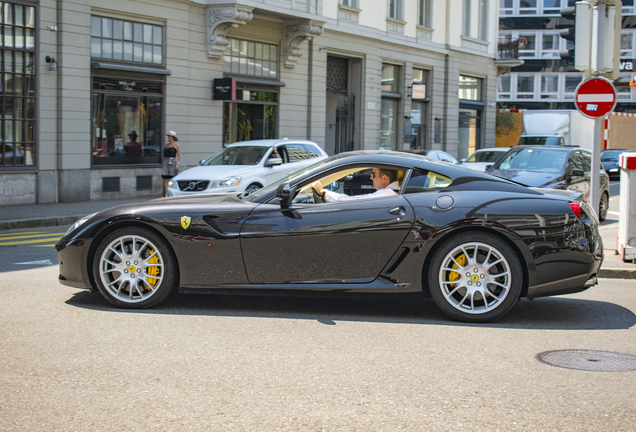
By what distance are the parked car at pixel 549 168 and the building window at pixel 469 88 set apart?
Answer: 67.1 ft

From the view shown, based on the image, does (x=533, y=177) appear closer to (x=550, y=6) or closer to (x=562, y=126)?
(x=562, y=126)

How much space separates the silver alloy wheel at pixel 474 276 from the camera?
19.0ft

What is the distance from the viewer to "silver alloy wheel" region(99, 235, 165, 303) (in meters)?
6.06

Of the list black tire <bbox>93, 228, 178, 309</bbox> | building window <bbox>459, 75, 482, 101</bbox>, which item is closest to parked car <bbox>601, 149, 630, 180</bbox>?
building window <bbox>459, 75, 482, 101</bbox>

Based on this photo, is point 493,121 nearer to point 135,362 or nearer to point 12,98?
point 12,98

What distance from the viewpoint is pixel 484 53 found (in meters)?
36.0

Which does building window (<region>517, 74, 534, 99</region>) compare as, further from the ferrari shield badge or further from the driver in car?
the ferrari shield badge

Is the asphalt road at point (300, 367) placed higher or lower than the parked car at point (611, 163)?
lower

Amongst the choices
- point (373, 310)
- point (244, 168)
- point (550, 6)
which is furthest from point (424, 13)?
point (550, 6)

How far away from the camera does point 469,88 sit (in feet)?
116

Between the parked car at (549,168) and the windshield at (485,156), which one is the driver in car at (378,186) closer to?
the parked car at (549,168)

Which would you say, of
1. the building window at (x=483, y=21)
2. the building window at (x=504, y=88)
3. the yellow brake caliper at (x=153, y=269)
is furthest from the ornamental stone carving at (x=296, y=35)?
the building window at (x=504, y=88)

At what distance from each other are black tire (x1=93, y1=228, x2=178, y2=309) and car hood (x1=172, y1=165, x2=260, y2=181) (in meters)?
8.51

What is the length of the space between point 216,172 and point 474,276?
973 centimetres
